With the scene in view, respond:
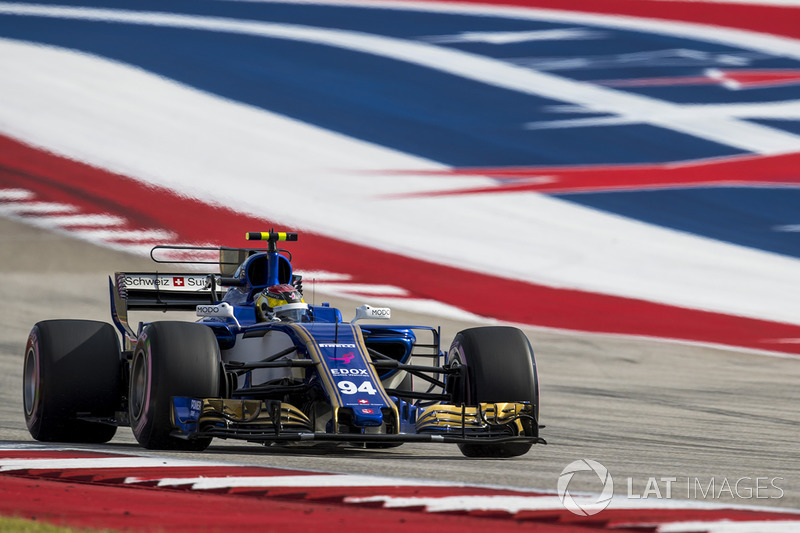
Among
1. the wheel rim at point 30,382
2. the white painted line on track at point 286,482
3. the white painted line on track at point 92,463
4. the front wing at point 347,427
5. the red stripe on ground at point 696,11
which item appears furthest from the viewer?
the red stripe on ground at point 696,11

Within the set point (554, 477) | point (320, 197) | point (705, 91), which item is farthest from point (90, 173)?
point (554, 477)

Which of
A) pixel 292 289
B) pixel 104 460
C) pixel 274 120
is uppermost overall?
pixel 274 120

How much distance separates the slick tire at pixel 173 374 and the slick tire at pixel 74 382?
1250mm

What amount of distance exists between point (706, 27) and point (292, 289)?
25443 millimetres

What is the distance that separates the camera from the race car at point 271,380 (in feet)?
28.8

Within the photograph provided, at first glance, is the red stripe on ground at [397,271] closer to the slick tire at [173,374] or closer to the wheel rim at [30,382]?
the wheel rim at [30,382]

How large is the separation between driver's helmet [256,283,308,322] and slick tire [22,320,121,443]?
1.16 metres

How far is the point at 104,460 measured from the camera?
327 inches

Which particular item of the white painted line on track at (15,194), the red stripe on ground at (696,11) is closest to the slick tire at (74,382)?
the white painted line on track at (15,194)

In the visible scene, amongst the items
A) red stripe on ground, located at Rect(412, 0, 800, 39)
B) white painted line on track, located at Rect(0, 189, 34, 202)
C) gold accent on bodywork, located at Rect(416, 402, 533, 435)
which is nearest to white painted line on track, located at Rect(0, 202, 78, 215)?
white painted line on track, located at Rect(0, 189, 34, 202)

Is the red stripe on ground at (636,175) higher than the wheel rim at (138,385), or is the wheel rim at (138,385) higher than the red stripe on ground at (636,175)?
the red stripe on ground at (636,175)

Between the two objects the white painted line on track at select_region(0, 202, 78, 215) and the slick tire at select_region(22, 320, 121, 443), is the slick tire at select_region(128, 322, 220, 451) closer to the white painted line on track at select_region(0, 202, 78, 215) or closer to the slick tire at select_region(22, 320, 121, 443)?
the slick tire at select_region(22, 320, 121, 443)

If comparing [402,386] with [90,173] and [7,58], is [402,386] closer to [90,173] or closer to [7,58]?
[90,173]

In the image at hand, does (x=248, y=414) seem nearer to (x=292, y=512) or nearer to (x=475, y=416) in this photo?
(x=475, y=416)
